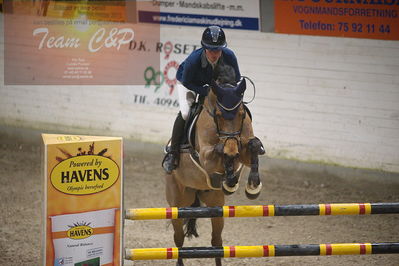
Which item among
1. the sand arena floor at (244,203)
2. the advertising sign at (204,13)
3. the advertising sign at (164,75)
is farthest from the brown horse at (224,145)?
the advertising sign at (164,75)

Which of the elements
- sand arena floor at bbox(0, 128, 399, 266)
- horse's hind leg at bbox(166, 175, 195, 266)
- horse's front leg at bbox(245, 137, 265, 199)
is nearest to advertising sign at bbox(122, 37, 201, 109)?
sand arena floor at bbox(0, 128, 399, 266)

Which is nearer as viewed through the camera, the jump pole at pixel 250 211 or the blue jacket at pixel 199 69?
the jump pole at pixel 250 211

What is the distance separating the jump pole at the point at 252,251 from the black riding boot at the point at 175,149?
115 centimetres

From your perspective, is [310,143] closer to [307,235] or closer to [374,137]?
[374,137]

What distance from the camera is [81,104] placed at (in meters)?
10.8

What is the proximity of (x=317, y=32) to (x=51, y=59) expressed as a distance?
4.71 meters

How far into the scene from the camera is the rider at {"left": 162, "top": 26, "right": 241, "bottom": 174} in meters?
5.34

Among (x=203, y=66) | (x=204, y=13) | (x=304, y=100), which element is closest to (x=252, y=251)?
(x=203, y=66)

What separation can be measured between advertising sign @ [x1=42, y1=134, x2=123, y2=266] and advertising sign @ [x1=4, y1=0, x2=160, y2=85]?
18.8 ft

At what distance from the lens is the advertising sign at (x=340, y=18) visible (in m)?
8.72

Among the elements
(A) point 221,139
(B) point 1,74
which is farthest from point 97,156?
(B) point 1,74

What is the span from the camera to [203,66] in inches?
221

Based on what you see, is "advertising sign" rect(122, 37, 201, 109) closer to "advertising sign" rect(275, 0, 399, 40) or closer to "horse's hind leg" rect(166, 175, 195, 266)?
"advertising sign" rect(275, 0, 399, 40)

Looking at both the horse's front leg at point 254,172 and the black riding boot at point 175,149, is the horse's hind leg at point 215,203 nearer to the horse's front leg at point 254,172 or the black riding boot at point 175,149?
the black riding boot at point 175,149
